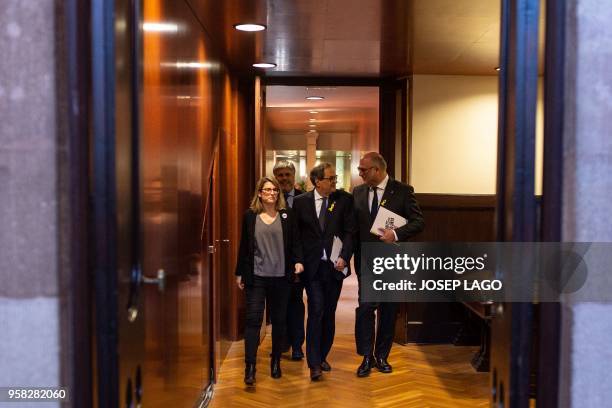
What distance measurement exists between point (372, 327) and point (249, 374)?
975mm

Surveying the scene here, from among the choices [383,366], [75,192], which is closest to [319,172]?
[383,366]

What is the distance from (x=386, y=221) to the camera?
212 inches

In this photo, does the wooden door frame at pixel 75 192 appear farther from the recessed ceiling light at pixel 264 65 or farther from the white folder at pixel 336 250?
the recessed ceiling light at pixel 264 65

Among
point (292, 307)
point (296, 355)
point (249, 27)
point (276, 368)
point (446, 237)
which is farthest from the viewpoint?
point (446, 237)

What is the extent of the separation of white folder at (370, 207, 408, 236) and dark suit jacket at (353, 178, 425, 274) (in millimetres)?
26

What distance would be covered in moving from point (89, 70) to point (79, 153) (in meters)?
0.22

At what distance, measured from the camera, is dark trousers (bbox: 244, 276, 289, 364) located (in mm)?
5203

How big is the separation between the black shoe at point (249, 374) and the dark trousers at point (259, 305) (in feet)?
0.10

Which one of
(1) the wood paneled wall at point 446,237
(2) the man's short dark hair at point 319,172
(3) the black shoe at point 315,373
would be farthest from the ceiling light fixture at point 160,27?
(1) the wood paneled wall at point 446,237

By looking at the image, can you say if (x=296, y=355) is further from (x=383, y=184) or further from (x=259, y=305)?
(x=383, y=184)

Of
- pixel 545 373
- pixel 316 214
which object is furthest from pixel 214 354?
pixel 545 373

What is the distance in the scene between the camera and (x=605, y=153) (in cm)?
208

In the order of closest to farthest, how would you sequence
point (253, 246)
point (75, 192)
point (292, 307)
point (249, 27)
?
1. point (75, 192)
2. point (249, 27)
3. point (253, 246)
4. point (292, 307)

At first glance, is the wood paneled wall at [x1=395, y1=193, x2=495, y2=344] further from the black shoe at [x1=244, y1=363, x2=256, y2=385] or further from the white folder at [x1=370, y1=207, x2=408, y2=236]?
the black shoe at [x1=244, y1=363, x2=256, y2=385]
